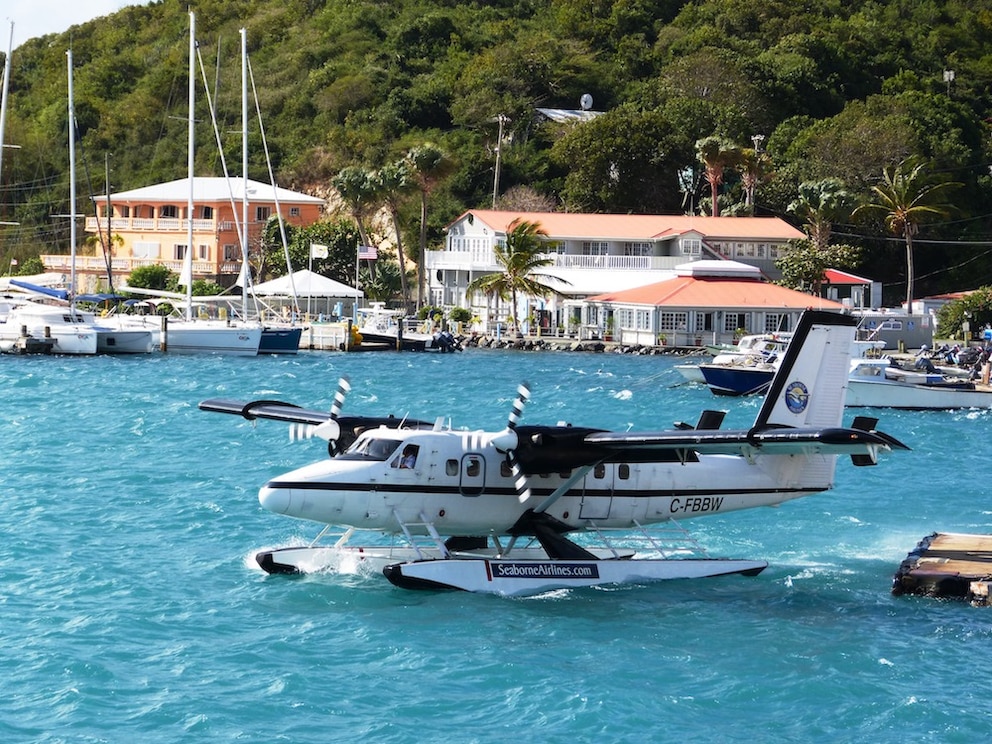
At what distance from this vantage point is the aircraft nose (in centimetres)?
2034

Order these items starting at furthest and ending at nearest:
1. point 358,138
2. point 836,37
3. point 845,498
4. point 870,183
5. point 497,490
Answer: point 836,37 < point 358,138 < point 870,183 < point 845,498 < point 497,490

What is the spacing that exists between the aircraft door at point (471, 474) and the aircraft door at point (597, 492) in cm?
183

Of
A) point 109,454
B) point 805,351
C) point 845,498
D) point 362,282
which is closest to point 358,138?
point 362,282

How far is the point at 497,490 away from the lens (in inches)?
853

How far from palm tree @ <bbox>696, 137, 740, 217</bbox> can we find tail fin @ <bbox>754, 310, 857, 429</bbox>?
64915mm

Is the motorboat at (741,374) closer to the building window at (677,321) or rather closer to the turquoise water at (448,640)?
the building window at (677,321)

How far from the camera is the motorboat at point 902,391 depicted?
165 ft

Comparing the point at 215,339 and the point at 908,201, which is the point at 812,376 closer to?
the point at 215,339

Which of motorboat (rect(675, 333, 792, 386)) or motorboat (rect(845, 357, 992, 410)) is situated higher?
motorboat (rect(675, 333, 792, 386))

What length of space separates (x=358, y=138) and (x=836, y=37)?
40825mm

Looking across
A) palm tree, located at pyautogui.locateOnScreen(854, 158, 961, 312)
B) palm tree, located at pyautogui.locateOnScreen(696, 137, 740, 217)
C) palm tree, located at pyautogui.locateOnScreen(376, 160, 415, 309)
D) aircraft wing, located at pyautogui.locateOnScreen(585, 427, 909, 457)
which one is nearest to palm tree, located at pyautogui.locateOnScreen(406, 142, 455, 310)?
palm tree, located at pyautogui.locateOnScreen(376, 160, 415, 309)

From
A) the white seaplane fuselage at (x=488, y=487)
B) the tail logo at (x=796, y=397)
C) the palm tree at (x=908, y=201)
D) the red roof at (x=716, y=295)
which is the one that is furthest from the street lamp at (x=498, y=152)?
the white seaplane fuselage at (x=488, y=487)

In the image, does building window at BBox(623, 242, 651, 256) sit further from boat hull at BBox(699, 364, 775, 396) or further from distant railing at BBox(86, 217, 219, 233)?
boat hull at BBox(699, 364, 775, 396)

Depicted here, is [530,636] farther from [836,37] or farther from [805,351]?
[836,37]
